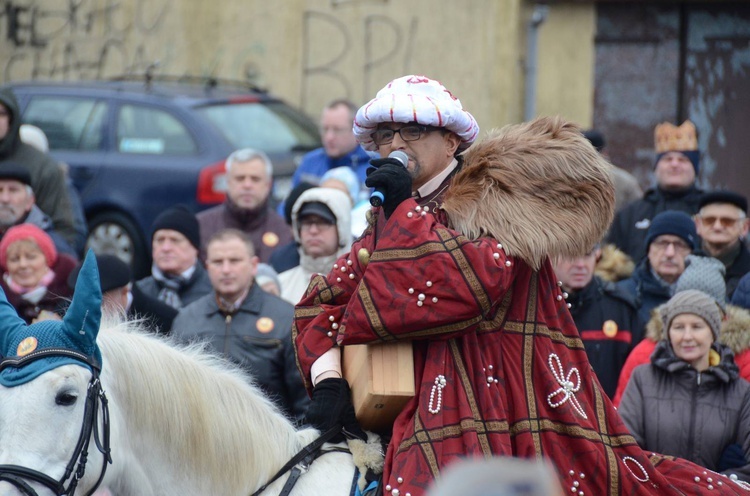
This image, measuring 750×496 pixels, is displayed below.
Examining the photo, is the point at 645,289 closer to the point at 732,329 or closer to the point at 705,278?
the point at 705,278

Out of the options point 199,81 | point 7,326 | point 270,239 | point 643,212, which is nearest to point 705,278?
point 643,212

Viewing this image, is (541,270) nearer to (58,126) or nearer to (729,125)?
(58,126)

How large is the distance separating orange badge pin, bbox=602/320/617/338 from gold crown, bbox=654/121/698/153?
92.1 inches

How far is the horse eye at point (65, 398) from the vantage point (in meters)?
3.73

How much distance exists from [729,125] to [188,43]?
274 inches

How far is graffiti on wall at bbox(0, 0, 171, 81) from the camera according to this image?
52.4 feet

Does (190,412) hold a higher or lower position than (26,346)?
lower

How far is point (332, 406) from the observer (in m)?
4.02

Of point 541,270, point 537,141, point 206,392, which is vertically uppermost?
point 537,141

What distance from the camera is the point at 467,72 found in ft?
46.8

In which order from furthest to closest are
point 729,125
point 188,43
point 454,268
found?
point 188,43 → point 729,125 → point 454,268

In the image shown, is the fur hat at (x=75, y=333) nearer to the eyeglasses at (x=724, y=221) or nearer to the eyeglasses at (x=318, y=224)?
the eyeglasses at (x=318, y=224)

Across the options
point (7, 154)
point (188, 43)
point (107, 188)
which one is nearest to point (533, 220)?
point (7, 154)

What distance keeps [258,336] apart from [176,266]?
150 cm
